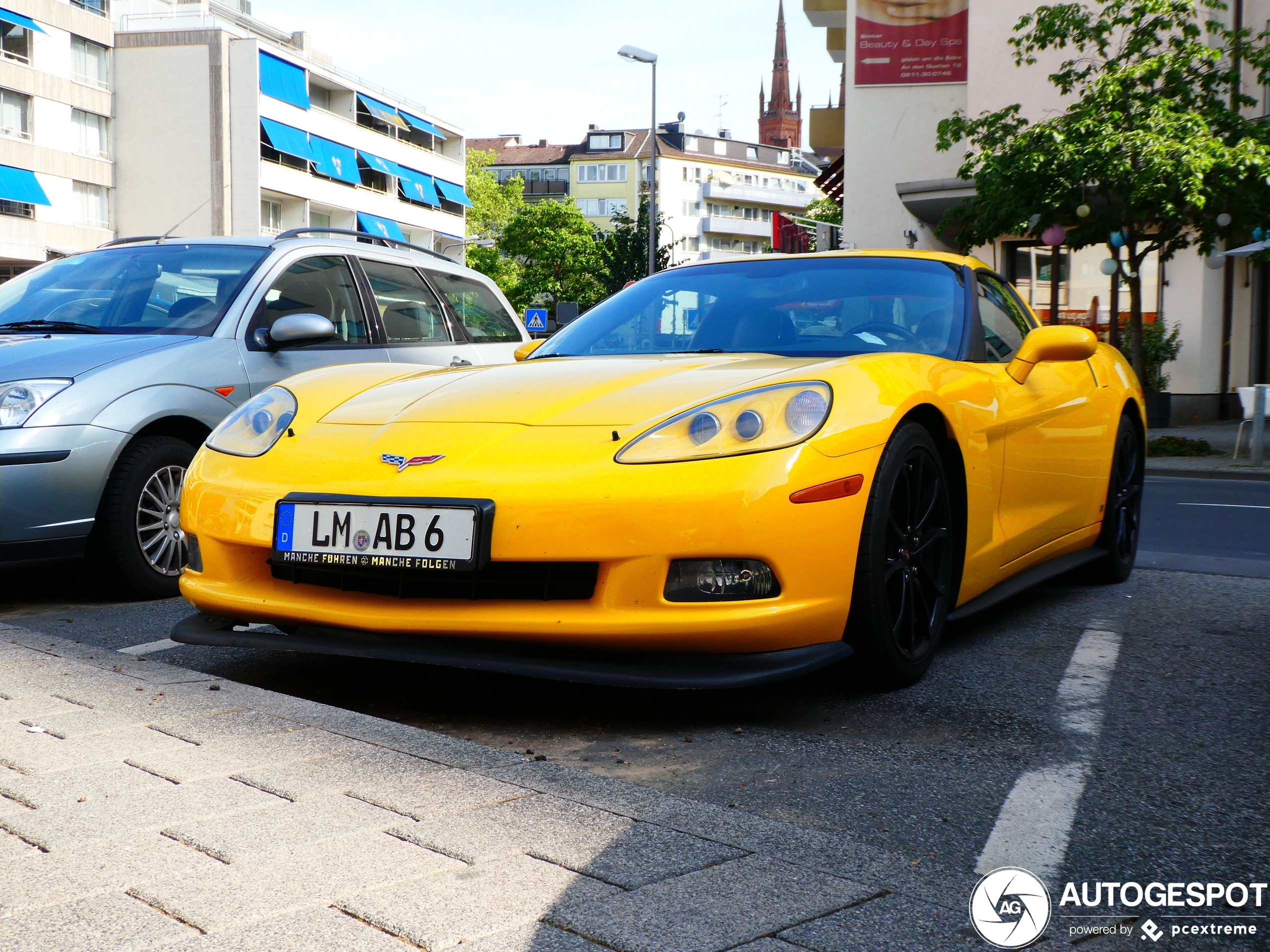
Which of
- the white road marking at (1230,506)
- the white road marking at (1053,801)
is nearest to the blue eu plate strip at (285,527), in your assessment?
the white road marking at (1053,801)

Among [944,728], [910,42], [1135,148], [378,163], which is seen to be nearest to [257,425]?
[944,728]

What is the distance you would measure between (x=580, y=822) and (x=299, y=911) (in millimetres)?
533

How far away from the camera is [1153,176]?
14375mm

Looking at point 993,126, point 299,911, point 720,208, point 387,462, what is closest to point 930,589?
point 387,462

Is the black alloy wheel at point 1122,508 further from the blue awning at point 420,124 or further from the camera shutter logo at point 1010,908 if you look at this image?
the blue awning at point 420,124

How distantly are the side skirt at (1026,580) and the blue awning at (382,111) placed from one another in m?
56.0

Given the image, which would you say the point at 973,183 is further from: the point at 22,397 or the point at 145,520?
the point at 22,397

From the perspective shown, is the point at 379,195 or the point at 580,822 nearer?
the point at 580,822

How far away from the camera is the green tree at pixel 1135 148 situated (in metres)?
14.8

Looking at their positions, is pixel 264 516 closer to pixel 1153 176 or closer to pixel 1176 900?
pixel 1176 900

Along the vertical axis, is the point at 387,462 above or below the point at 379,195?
below

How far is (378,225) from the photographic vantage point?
59.0 metres

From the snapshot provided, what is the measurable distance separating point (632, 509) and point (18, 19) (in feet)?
154

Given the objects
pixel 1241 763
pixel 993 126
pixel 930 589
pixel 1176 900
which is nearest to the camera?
pixel 1176 900
